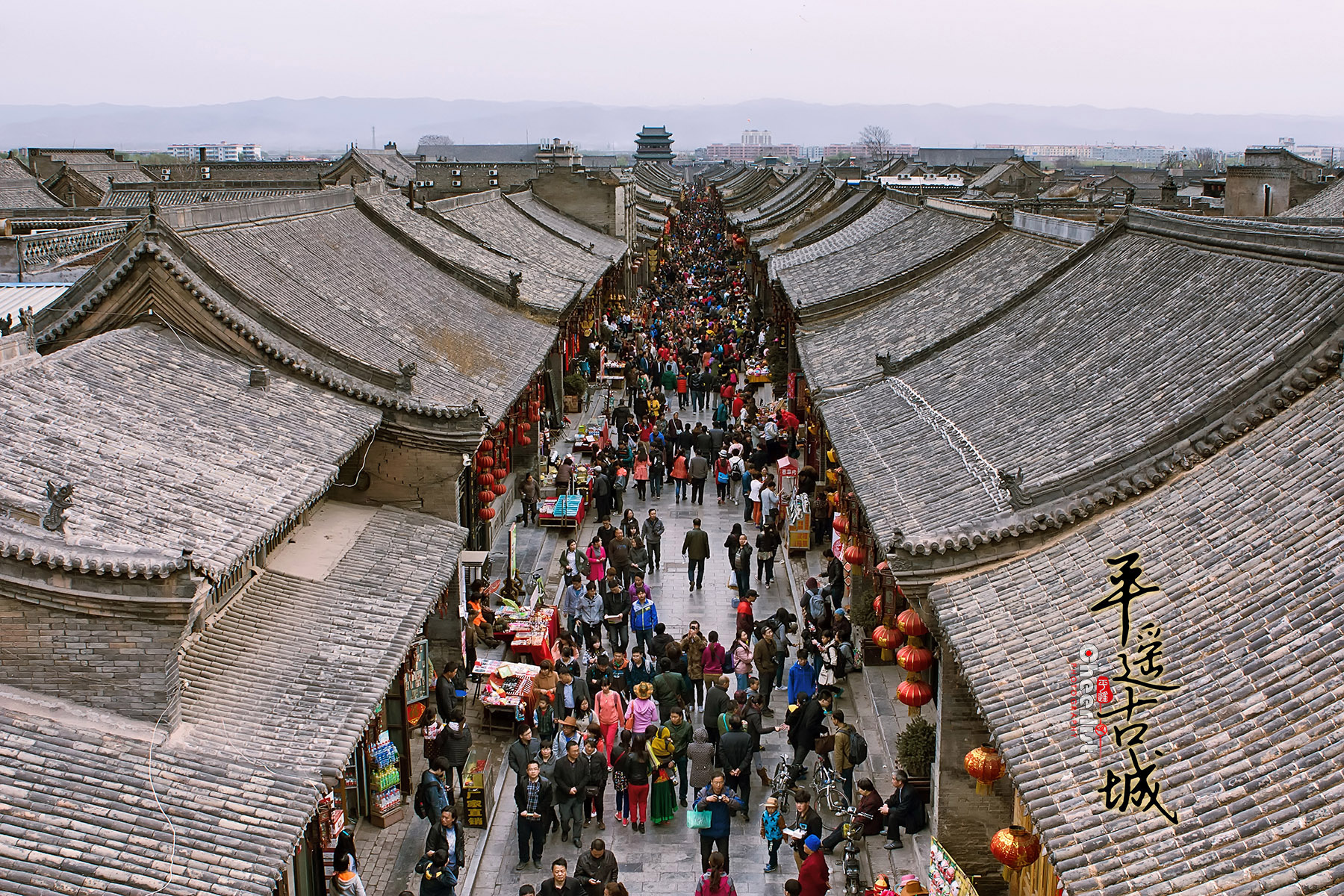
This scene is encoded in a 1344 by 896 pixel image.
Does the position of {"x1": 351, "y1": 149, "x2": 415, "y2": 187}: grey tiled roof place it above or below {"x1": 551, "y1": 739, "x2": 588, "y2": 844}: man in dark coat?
above

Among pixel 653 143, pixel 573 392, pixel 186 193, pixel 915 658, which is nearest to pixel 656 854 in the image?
pixel 915 658

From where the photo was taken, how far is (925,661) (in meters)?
15.4

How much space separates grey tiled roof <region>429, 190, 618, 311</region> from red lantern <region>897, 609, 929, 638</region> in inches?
826

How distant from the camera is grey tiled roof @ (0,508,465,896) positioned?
9.72 meters

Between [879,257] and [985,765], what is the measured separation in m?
25.3

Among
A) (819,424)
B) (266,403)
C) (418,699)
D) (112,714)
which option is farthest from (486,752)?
(819,424)

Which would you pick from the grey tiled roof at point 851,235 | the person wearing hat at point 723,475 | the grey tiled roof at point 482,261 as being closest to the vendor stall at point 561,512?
the person wearing hat at point 723,475

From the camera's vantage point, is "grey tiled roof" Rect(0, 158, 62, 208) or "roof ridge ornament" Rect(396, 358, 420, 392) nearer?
"roof ridge ornament" Rect(396, 358, 420, 392)

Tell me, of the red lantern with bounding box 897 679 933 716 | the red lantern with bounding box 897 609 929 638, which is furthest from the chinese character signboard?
the red lantern with bounding box 897 679 933 716

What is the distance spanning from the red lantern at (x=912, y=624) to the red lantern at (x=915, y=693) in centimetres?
65

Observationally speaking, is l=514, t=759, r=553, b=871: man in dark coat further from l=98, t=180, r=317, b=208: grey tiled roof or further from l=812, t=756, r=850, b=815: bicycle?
l=98, t=180, r=317, b=208: grey tiled roof

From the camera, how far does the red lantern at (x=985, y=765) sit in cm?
1280

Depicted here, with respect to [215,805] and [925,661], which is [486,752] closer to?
[925,661]

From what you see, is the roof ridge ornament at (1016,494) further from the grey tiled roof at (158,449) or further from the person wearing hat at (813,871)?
the grey tiled roof at (158,449)
